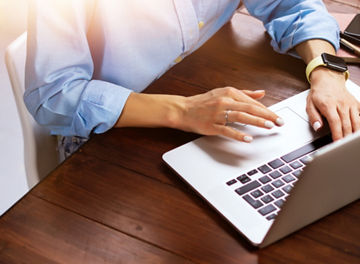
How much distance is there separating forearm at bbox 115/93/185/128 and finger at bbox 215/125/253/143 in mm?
93

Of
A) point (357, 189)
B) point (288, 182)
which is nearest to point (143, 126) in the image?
point (288, 182)

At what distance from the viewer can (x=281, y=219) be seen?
28.5 inches

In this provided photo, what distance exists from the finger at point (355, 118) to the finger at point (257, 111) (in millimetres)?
154

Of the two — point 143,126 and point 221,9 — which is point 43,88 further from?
point 221,9

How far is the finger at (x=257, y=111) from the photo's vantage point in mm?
937

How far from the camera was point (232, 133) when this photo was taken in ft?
3.02

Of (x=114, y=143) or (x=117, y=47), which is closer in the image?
(x=114, y=143)

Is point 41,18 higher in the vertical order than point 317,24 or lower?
higher

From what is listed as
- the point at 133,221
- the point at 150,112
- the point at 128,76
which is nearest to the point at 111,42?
the point at 128,76

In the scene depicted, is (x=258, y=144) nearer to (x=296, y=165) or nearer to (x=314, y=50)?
(x=296, y=165)

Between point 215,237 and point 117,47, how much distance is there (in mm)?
506

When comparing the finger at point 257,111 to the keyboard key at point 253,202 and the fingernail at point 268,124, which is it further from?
the keyboard key at point 253,202

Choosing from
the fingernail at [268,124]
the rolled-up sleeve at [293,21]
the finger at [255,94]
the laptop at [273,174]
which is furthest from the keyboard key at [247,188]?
the rolled-up sleeve at [293,21]

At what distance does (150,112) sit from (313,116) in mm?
332
